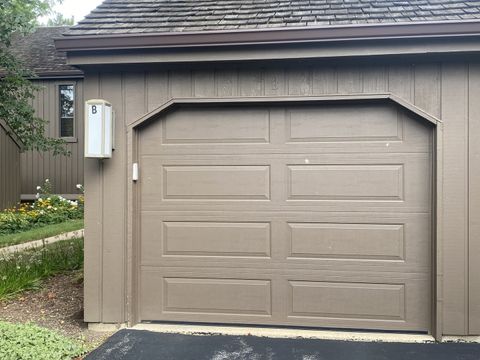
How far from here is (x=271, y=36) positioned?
4.63m

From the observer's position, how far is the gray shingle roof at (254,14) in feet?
15.5

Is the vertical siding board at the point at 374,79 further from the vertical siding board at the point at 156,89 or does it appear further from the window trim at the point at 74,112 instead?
the window trim at the point at 74,112

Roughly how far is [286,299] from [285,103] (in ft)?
6.66

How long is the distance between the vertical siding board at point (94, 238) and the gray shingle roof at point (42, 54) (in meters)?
10.6

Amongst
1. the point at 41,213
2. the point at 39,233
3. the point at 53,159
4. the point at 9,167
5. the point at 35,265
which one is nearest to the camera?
the point at 35,265

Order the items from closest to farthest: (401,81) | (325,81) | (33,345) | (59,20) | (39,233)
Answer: (33,345) → (401,81) → (325,81) → (39,233) → (59,20)

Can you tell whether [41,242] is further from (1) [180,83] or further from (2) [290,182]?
(2) [290,182]

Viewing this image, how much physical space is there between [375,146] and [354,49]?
995 mm

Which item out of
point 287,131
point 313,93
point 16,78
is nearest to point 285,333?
point 287,131

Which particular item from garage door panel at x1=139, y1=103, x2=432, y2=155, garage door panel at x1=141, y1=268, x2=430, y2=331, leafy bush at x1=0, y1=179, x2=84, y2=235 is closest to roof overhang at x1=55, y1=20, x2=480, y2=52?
garage door panel at x1=139, y1=103, x2=432, y2=155

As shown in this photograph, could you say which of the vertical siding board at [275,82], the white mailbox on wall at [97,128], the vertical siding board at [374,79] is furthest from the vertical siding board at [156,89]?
the vertical siding board at [374,79]

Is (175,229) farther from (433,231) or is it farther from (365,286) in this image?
(433,231)

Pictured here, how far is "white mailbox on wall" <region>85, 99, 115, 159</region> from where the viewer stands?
16.0ft

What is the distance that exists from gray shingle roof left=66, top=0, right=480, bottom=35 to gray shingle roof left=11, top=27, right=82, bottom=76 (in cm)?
1004
